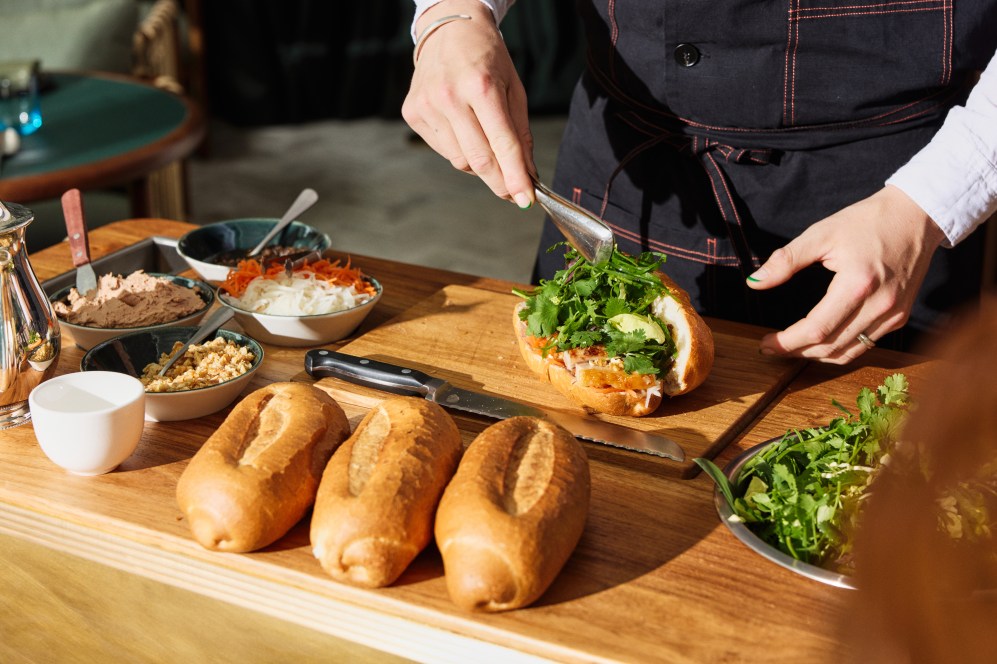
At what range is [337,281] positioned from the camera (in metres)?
1.98

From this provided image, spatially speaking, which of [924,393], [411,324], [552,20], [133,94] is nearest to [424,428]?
[411,324]

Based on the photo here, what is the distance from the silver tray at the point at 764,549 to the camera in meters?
1.21

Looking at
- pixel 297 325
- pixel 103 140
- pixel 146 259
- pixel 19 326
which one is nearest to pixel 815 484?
pixel 297 325

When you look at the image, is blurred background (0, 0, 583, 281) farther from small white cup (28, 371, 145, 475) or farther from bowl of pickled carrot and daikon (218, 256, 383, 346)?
small white cup (28, 371, 145, 475)

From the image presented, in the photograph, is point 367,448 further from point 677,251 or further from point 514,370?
point 677,251

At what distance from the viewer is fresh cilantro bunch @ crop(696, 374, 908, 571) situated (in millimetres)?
1257

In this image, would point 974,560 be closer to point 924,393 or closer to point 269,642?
point 924,393

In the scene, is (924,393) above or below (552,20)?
above

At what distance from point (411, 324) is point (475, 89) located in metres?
0.51

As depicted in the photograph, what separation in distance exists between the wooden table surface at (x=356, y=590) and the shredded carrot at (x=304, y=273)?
0.41m

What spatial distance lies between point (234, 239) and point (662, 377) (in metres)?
1.06

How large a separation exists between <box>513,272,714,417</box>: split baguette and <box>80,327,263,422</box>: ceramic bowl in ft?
1.67

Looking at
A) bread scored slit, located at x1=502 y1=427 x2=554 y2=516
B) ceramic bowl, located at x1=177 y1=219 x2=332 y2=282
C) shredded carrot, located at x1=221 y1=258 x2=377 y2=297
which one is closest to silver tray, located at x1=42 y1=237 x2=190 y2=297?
ceramic bowl, located at x1=177 y1=219 x2=332 y2=282

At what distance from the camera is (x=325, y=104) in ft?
27.2
